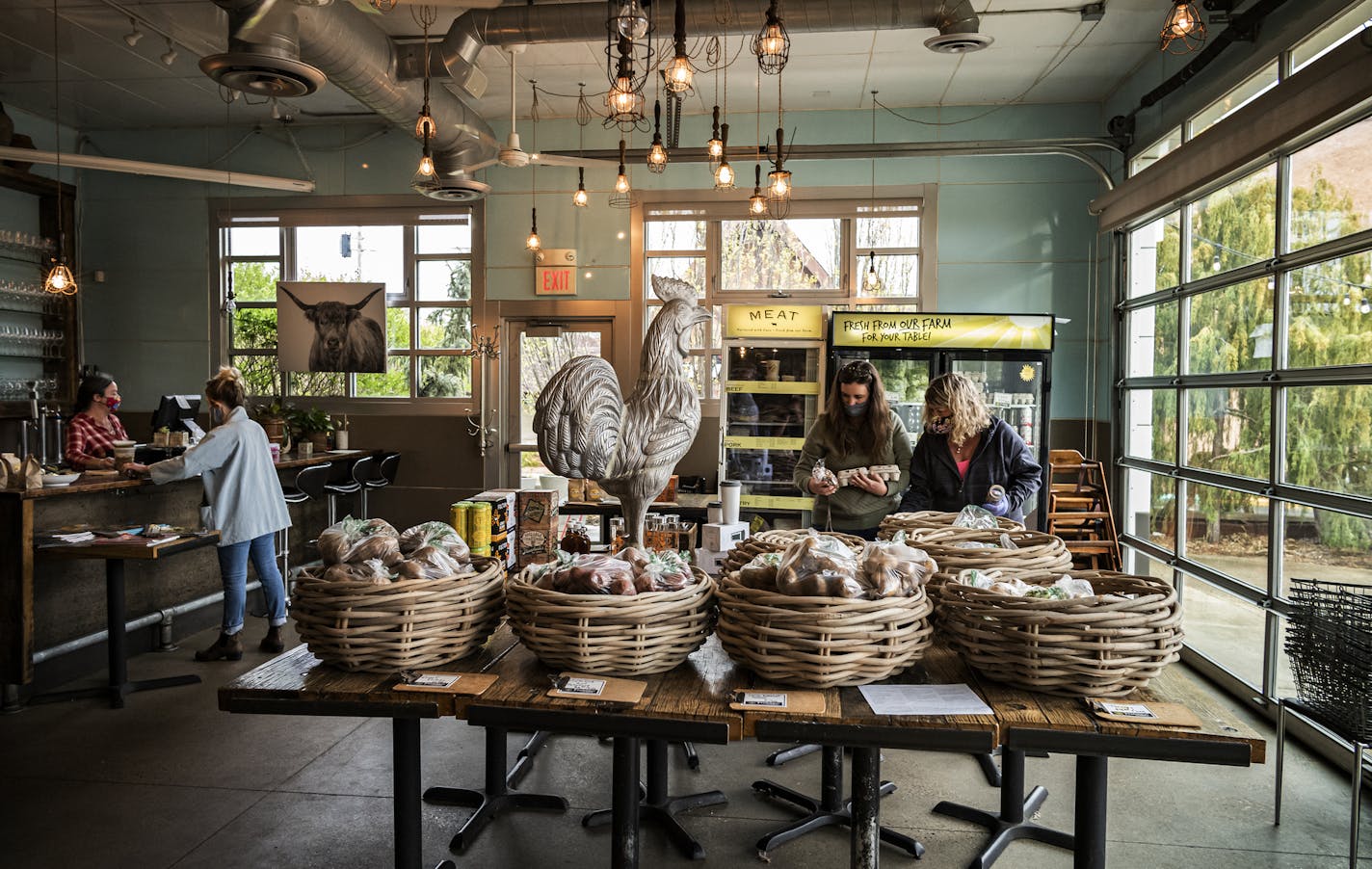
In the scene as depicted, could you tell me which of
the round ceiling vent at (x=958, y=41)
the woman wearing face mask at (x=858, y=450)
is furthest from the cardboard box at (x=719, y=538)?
the round ceiling vent at (x=958, y=41)

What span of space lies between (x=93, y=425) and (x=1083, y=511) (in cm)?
715

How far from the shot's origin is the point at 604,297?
8.08 meters

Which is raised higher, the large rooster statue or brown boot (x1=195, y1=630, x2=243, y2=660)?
the large rooster statue

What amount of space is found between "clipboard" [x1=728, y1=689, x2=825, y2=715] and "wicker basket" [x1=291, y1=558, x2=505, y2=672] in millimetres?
607

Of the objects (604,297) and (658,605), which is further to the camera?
(604,297)

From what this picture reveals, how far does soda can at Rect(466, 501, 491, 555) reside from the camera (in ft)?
12.9

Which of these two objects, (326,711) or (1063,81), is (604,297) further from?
(326,711)

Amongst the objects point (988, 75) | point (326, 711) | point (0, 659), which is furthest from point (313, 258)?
point (326, 711)

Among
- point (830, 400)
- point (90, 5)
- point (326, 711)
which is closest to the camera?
point (326, 711)

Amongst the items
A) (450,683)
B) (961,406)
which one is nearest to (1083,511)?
(961,406)

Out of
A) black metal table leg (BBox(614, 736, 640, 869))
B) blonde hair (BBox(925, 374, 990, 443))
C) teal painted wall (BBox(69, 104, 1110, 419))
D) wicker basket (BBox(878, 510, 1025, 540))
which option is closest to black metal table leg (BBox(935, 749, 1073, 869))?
wicker basket (BBox(878, 510, 1025, 540))

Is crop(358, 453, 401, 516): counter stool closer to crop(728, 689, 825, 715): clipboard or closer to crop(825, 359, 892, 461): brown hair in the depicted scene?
crop(825, 359, 892, 461): brown hair

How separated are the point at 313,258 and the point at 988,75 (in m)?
6.47

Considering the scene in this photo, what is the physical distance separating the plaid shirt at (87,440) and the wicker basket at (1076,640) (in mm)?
5963
